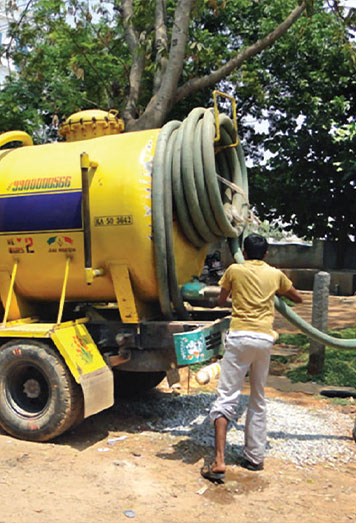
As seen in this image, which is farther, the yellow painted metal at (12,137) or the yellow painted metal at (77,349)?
the yellow painted metal at (12,137)

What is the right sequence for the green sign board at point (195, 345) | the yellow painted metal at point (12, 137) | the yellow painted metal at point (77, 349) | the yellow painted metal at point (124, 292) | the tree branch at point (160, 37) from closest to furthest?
1. the green sign board at point (195, 345)
2. the yellow painted metal at point (77, 349)
3. the yellow painted metal at point (124, 292)
4. the yellow painted metal at point (12, 137)
5. the tree branch at point (160, 37)

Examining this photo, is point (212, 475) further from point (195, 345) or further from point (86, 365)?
point (86, 365)

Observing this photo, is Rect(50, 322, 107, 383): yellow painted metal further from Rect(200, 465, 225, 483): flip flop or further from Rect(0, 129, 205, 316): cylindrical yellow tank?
Rect(200, 465, 225, 483): flip flop

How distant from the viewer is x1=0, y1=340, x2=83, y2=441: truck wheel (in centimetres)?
457

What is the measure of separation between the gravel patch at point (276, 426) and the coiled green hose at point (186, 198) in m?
0.79

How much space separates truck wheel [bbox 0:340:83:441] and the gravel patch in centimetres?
89

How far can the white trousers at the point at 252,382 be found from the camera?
162 inches

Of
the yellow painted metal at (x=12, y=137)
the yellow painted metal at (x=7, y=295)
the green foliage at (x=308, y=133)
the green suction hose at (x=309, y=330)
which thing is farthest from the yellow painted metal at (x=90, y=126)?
the green foliage at (x=308, y=133)

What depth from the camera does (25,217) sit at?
5059mm

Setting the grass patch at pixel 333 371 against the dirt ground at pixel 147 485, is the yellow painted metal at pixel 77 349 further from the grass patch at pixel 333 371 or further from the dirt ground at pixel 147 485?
the grass patch at pixel 333 371

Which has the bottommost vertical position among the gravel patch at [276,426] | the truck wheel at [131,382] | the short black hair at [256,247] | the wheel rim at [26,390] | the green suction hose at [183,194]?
the gravel patch at [276,426]

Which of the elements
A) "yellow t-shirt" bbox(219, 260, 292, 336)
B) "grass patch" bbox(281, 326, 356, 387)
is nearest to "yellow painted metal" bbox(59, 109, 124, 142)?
"yellow t-shirt" bbox(219, 260, 292, 336)

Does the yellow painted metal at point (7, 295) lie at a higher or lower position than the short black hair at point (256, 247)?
lower

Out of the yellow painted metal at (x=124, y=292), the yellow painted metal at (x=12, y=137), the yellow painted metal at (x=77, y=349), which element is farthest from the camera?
the yellow painted metal at (x=12, y=137)
